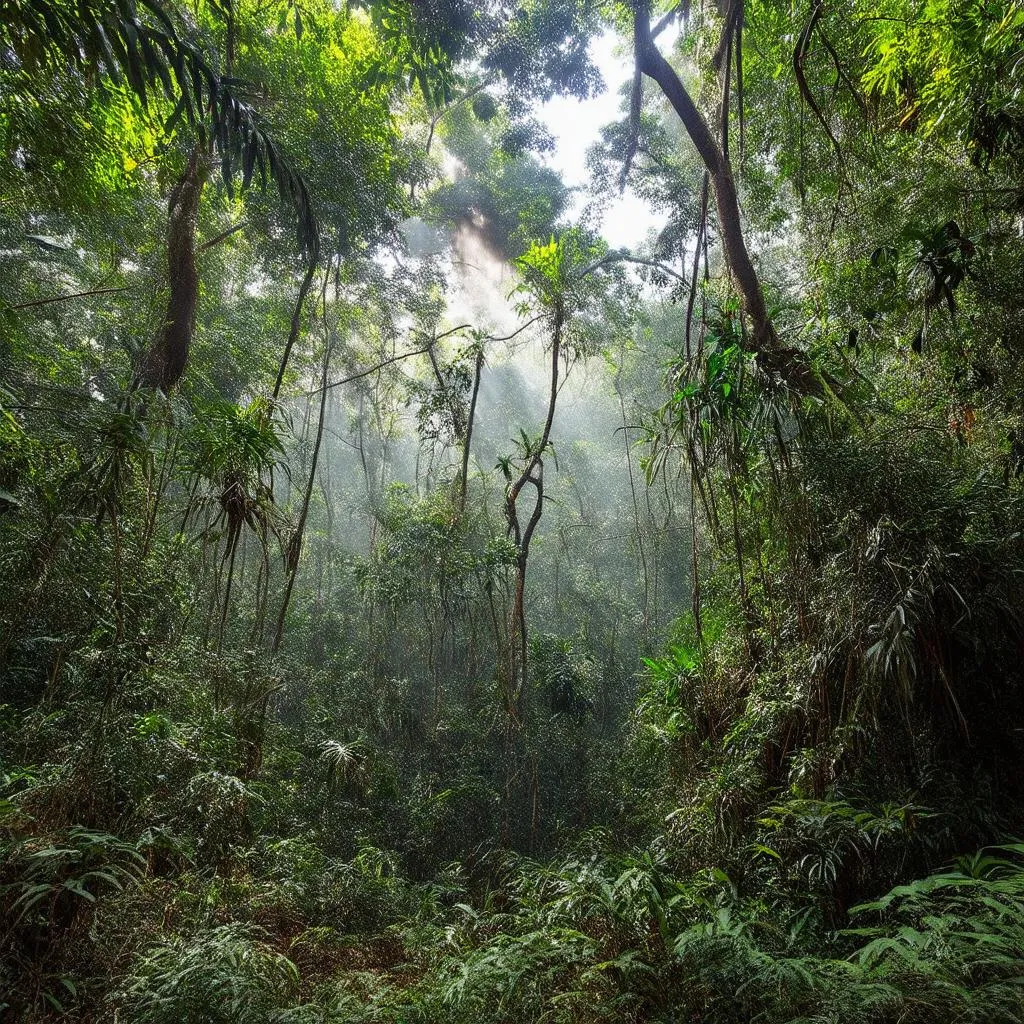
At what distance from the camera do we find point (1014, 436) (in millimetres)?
2861

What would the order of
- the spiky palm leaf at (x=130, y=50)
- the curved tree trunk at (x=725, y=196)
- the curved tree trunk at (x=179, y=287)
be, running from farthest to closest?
1. the curved tree trunk at (x=179, y=287)
2. the curved tree trunk at (x=725, y=196)
3. the spiky palm leaf at (x=130, y=50)

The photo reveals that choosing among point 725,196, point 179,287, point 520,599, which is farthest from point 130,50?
point 520,599

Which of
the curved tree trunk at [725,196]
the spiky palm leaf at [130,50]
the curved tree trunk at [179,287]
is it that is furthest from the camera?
the curved tree trunk at [179,287]

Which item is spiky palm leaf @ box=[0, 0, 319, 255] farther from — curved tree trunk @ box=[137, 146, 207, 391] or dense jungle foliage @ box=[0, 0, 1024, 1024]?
curved tree trunk @ box=[137, 146, 207, 391]

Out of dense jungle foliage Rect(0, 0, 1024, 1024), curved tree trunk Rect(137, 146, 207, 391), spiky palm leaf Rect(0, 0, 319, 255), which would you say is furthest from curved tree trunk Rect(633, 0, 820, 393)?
curved tree trunk Rect(137, 146, 207, 391)

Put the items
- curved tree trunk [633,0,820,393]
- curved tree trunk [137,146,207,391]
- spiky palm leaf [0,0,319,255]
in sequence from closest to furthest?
spiky palm leaf [0,0,319,255], curved tree trunk [633,0,820,393], curved tree trunk [137,146,207,391]

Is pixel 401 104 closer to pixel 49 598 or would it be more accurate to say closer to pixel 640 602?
pixel 49 598

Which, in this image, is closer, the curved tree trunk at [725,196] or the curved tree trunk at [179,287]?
the curved tree trunk at [725,196]

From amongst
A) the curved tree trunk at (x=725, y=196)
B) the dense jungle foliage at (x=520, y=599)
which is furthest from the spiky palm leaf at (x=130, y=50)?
the curved tree trunk at (x=725, y=196)

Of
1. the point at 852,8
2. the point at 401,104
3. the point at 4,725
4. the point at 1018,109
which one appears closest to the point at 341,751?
the point at 4,725

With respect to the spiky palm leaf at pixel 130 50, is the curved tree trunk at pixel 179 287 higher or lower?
higher

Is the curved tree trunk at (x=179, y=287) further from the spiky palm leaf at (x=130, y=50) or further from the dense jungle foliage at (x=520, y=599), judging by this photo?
the spiky palm leaf at (x=130, y=50)

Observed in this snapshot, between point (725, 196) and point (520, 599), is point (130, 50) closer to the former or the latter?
point (725, 196)

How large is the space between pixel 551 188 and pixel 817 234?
8.23 m
